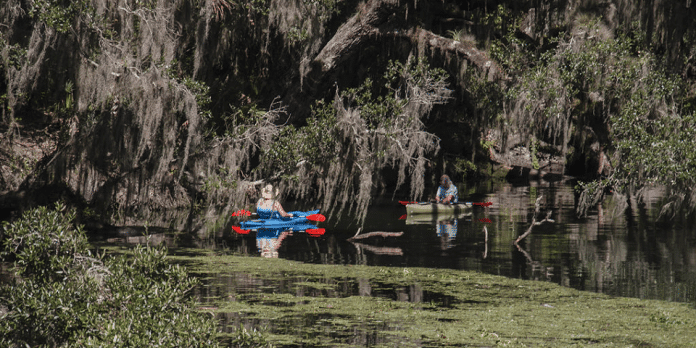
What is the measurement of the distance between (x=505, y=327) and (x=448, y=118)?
2095 centimetres

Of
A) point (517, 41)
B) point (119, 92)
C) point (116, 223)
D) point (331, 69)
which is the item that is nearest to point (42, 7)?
point (119, 92)

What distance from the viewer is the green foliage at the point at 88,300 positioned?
19.1ft

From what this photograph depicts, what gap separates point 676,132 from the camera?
16047mm

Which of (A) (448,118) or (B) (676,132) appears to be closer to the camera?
(B) (676,132)

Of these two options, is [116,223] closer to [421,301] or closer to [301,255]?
[301,255]

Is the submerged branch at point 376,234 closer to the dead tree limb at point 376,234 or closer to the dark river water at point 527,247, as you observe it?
the dead tree limb at point 376,234

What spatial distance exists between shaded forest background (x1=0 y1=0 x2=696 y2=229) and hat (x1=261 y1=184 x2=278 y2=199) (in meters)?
0.32

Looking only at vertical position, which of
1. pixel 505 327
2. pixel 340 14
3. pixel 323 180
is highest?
pixel 340 14

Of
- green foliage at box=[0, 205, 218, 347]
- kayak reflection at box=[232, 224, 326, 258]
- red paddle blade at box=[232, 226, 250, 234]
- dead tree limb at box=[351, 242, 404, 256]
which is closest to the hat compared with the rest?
kayak reflection at box=[232, 224, 326, 258]

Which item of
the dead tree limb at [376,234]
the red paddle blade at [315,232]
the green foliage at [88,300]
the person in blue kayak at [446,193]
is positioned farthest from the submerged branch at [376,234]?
the green foliage at [88,300]

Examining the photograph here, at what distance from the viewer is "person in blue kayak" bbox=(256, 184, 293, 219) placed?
19.6 metres

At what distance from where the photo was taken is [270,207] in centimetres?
1975

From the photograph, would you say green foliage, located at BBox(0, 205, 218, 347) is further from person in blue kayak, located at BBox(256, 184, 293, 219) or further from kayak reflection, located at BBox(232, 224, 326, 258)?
person in blue kayak, located at BBox(256, 184, 293, 219)

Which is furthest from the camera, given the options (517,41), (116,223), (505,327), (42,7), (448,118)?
(448,118)
